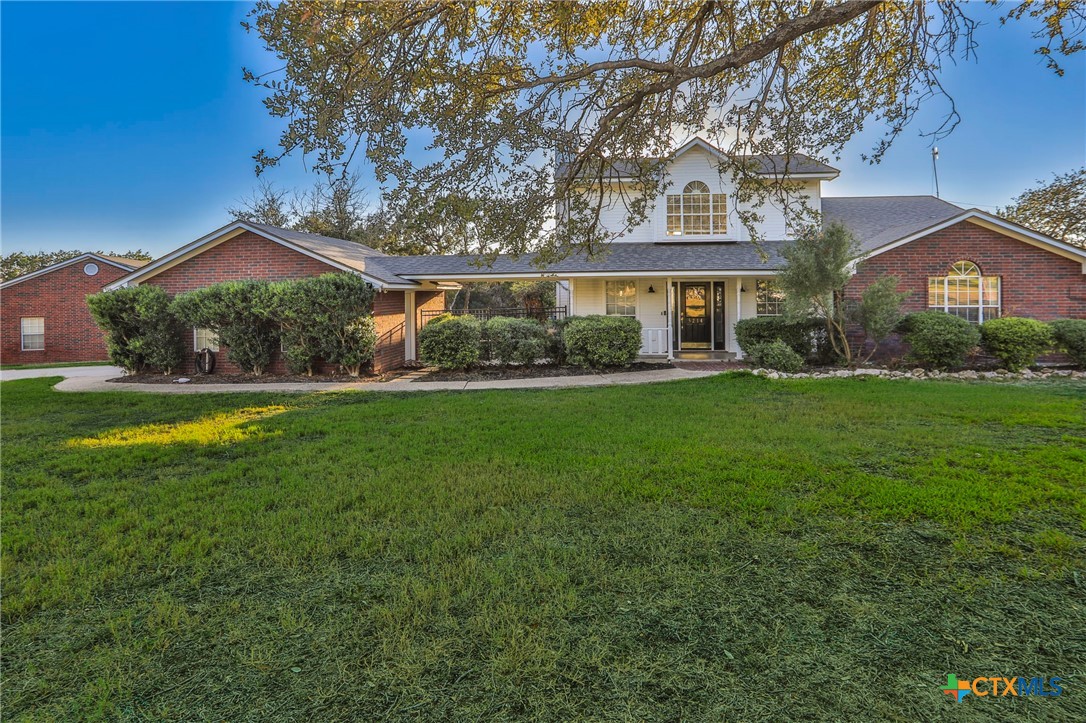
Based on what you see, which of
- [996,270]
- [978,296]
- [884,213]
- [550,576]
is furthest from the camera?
[884,213]

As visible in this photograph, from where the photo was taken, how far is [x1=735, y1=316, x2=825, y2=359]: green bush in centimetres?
1273

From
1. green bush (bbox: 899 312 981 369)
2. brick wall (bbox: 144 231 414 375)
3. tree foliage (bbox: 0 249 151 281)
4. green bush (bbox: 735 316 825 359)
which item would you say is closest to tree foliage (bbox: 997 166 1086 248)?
green bush (bbox: 899 312 981 369)

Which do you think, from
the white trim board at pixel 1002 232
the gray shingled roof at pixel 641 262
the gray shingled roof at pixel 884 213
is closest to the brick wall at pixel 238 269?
the gray shingled roof at pixel 641 262

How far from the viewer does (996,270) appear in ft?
44.6

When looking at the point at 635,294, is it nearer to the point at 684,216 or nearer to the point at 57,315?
the point at 684,216

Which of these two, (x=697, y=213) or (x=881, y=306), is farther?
(x=697, y=213)

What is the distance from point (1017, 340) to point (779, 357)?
537 cm

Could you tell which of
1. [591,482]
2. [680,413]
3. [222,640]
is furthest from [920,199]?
[222,640]

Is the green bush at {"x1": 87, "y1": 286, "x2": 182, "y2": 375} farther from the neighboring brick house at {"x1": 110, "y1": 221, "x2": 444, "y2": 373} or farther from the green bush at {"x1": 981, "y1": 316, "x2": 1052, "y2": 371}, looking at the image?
the green bush at {"x1": 981, "y1": 316, "x2": 1052, "y2": 371}

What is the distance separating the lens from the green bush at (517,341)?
527 inches

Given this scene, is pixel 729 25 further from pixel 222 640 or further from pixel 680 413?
pixel 222 640

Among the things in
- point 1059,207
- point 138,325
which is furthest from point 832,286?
point 1059,207

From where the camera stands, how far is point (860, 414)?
716 centimetres

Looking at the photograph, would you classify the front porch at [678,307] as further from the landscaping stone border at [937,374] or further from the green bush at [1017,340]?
the green bush at [1017,340]
